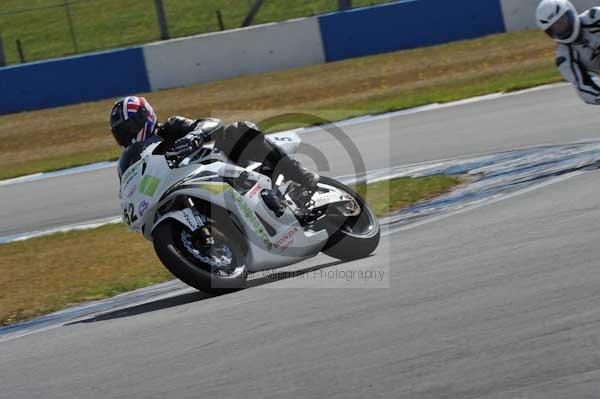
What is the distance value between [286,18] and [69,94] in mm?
4354

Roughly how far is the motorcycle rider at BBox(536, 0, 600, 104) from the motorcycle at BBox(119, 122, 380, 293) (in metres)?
2.94

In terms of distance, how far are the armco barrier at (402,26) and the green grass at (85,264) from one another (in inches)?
381

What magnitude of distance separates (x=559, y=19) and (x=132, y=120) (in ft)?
13.2

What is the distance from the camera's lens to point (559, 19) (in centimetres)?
870

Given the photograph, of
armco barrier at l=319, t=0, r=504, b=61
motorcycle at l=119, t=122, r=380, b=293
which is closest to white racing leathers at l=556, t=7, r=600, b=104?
motorcycle at l=119, t=122, r=380, b=293

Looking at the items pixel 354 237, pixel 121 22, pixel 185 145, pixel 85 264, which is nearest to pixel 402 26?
pixel 121 22

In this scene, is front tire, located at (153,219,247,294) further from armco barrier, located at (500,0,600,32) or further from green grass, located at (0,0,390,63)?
armco barrier, located at (500,0,600,32)

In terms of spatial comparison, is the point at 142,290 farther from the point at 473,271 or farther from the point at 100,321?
the point at 473,271

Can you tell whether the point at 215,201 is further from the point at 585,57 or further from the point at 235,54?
the point at 235,54

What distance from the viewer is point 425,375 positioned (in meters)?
4.23

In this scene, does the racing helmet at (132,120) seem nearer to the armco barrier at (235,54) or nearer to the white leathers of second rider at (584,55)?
the white leathers of second rider at (584,55)

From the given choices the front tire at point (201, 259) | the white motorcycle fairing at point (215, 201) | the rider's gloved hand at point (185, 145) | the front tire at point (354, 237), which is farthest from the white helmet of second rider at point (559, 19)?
the front tire at point (201, 259)

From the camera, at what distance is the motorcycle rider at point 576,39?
8711mm

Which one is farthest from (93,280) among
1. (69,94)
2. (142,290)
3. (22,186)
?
(69,94)
